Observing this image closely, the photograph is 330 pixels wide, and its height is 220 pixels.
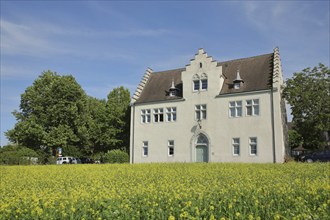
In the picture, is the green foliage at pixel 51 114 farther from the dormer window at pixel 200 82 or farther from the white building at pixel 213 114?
the dormer window at pixel 200 82

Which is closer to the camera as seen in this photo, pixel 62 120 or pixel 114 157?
pixel 114 157

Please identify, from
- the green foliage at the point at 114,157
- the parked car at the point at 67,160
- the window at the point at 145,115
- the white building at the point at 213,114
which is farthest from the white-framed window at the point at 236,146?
the parked car at the point at 67,160

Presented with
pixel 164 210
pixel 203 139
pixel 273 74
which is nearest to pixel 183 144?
pixel 203 139

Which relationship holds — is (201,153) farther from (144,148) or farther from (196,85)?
(196,85)

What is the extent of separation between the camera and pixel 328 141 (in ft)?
134

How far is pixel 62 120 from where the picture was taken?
5212 cm

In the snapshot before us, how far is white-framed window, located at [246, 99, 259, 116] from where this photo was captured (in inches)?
1410

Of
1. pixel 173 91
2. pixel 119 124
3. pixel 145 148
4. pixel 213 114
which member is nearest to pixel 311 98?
pixel 213 114

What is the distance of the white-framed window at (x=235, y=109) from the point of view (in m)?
36.8

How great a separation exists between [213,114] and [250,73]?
20.9 ft

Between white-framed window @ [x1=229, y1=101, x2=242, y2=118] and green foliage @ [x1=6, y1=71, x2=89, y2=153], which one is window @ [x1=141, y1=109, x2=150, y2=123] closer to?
white-framed window @ [x1=229, y1=101, x2=242, y2=118]

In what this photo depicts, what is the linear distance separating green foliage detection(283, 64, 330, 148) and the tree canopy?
25395 mm

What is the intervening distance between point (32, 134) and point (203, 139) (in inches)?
1051

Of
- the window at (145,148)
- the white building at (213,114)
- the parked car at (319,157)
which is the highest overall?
the white building at (213,114)
